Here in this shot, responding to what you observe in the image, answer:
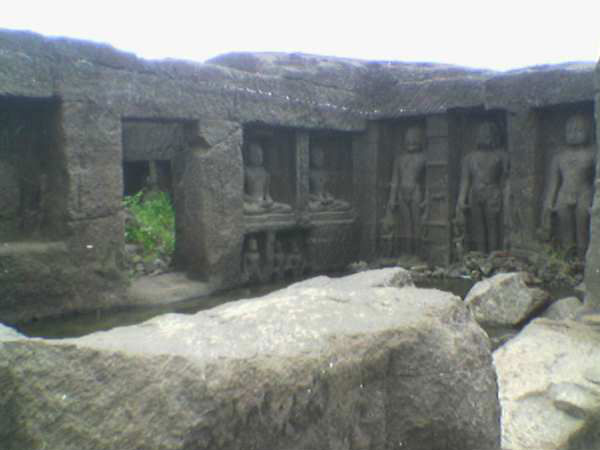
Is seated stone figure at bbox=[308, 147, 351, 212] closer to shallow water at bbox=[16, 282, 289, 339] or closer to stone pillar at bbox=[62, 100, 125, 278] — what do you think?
shallow water at bbox=[16, 282, 289, 339]

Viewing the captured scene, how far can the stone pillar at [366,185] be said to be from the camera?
27.7 ft

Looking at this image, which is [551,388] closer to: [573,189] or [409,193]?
[573,189]

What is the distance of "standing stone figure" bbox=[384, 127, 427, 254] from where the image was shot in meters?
8.20

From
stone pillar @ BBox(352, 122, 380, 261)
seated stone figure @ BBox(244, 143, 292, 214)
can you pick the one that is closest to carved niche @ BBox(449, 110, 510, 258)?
stone pillar @ BBox(352, 122, 380, 261)

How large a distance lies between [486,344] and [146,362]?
4.08 ft

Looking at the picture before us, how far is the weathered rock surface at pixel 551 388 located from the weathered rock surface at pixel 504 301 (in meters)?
0.95

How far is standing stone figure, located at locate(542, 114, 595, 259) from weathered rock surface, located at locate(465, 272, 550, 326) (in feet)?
6.12

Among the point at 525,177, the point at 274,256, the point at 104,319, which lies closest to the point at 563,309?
the point at 525,177

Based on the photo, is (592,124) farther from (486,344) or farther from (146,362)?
(146,362)

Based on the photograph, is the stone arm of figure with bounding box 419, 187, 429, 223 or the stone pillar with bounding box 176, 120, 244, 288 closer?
the stone pillar with bounding box 176, 120, 244, 288

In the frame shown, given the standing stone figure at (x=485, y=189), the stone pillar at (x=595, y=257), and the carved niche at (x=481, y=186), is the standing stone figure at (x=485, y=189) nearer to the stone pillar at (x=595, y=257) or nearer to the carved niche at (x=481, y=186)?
the carved niche at (x=481, y=186)

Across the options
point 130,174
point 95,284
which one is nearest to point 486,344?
point 95,284

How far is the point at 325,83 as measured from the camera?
7941 mm

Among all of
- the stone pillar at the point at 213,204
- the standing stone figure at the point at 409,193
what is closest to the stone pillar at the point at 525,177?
the standing stone figure at the point at 409,193
